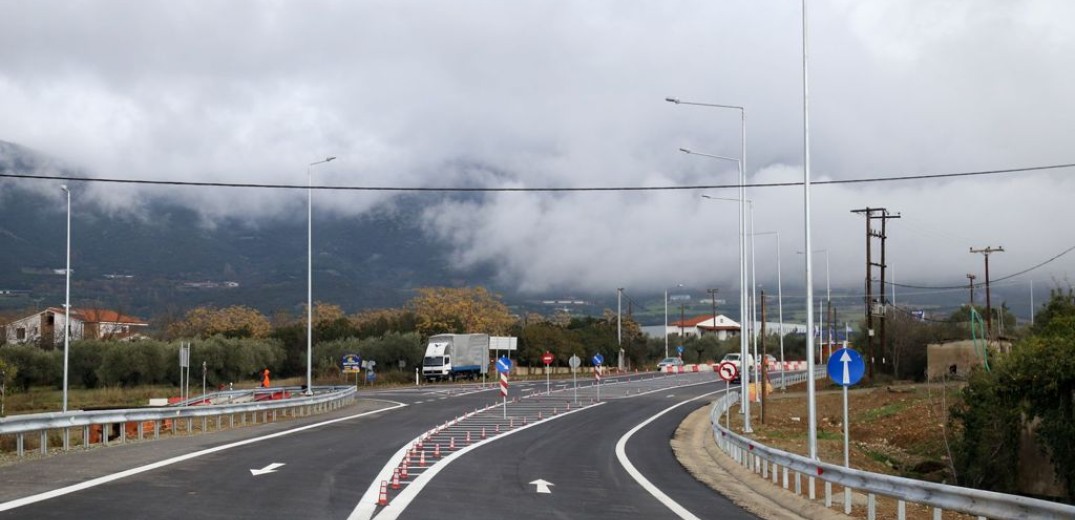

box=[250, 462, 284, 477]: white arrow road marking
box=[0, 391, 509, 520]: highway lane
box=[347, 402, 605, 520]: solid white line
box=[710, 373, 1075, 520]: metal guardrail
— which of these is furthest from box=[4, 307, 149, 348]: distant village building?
box=[710, 373, 1075, 520]: metal guardrail

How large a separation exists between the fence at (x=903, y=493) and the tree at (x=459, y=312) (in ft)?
312

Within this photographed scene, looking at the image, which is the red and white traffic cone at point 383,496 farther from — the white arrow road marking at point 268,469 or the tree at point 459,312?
the tree at point 459,312

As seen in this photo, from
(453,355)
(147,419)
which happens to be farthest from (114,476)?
(453,355)

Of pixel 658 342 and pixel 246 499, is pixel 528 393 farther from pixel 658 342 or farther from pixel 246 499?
pixel 658 342

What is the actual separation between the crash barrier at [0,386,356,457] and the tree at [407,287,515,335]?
62.6m

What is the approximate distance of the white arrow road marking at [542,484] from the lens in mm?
18675

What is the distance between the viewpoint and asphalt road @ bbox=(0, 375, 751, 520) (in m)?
15.1

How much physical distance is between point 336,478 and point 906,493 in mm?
9364

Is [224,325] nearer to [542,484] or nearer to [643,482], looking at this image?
[643,482]

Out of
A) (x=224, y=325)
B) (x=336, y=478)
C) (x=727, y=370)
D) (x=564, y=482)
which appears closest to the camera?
(x=336, y=478)

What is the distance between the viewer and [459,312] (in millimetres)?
123312

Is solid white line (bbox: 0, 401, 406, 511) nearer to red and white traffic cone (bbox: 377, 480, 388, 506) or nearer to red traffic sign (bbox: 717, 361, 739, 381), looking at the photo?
red and white traffic cone (bbox: 377, 480, 388, 506)

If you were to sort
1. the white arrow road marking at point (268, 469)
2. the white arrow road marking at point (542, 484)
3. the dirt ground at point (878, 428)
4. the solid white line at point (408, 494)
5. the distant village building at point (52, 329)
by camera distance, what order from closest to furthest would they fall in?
the solid white line at point (408, 494), the white arrow road marking at point (542, 484), the white arrow road marking at point (268, 469), the dirt ground at point (878, 428), the distant village building at point (52, 329)

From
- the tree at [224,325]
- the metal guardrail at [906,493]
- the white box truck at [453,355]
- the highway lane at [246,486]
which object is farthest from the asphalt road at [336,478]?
the tree at [224,325]
